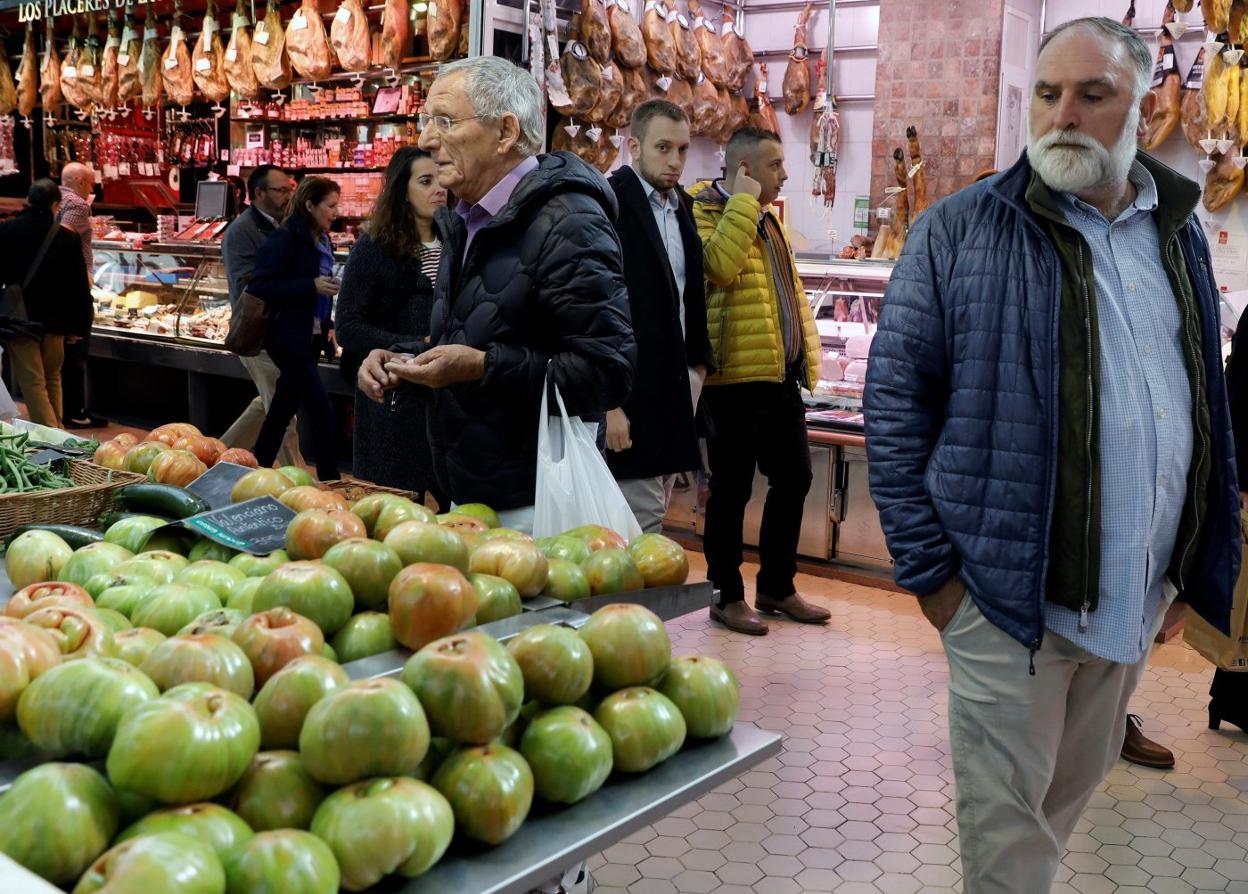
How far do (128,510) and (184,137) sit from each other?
8.97m

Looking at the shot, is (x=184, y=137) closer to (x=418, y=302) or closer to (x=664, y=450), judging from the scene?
(x=418, y=302)

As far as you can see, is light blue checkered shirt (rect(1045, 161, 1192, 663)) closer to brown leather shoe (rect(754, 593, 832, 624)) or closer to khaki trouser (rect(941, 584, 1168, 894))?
khaki trouser (rect(941, 584, 1168, 894))

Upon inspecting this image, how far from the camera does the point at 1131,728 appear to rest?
389cm

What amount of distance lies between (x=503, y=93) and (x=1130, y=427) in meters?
1.51

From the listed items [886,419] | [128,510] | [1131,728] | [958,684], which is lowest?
[1131,728]

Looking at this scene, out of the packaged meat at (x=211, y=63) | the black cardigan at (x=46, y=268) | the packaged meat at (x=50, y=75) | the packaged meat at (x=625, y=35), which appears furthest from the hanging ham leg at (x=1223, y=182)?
the packaged meat at (x=50, y=75)

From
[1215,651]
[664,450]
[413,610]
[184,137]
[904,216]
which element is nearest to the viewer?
[413,610]

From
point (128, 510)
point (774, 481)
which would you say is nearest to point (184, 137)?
point (774, 481)

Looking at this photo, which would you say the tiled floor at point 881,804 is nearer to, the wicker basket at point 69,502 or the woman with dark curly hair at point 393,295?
the woman with dark curly hair at point 393,295

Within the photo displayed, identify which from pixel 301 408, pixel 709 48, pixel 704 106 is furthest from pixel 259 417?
pixel 709 48

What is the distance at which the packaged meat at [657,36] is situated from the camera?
7121 mm

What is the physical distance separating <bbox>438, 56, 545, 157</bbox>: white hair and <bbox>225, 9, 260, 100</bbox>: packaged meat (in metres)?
6.68

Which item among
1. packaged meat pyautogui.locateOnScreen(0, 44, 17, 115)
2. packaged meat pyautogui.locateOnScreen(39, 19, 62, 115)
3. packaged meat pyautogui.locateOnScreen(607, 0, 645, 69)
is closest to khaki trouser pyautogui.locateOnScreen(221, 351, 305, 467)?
packaged meat pyautogui.locateOnScreen(607, 0, 645, 69)

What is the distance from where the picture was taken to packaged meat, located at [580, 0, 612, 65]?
6.64 m
